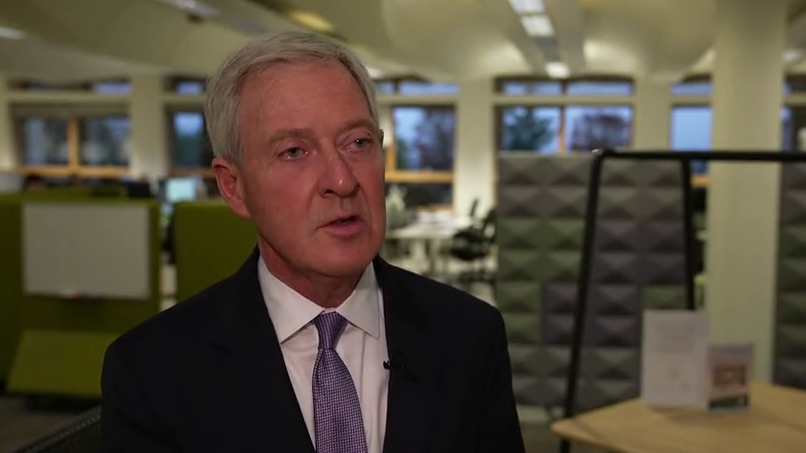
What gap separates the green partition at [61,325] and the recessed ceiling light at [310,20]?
131 inches

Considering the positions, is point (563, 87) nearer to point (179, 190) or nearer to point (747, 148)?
point (179, 190)

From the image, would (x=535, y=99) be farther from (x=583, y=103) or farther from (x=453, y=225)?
(x=453, y=225)

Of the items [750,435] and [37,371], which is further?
[37,371]

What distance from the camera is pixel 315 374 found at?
1.16 m

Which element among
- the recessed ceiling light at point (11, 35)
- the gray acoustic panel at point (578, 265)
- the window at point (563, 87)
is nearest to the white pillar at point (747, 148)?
the gray acoustic panel at point (578, 265)

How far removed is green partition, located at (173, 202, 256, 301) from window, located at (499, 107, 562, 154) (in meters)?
7.53

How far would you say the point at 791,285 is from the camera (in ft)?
14.9

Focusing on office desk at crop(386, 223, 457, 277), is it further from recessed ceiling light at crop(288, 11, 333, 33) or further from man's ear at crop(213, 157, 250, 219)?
man's ear at crop(213, 157, 250, 219)

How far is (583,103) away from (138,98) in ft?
22.2

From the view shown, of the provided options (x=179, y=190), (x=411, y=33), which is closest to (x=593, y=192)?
(x=411, y=33)

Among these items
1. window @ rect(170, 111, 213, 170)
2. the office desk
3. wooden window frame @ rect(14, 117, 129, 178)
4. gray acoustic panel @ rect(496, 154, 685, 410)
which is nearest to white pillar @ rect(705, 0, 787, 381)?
gray acoustic panel @ rect(496, 154, 685, 410)

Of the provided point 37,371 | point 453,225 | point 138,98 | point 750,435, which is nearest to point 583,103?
point 453,225

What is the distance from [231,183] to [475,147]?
10.5 meters

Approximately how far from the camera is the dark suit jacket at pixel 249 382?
3.60ft
